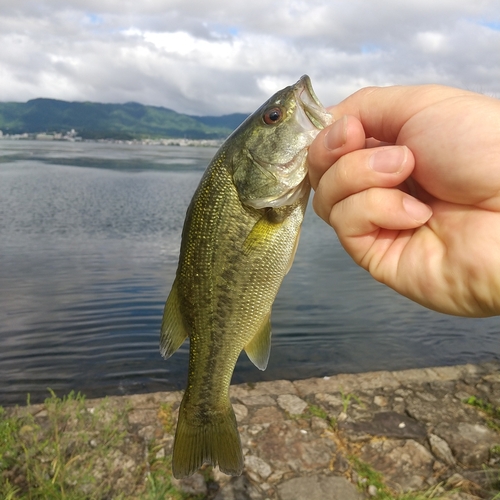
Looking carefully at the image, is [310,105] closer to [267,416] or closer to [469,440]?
[267,416]

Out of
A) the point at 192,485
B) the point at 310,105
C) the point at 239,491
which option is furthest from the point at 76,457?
the point at 310,105

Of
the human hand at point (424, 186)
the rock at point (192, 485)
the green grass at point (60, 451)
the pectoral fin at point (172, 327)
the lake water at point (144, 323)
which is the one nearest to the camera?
the human hand at point (424, 186)

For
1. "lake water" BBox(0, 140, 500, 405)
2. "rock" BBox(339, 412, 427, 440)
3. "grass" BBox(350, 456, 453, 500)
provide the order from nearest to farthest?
"grass" BBox(350, 456, 453, 500)
"rock" BBox(339, 412, 427, 440)
"lake water" BBox(0, 140, 500, 405)

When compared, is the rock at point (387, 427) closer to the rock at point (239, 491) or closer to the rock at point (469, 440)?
the rock at point (469, 440)

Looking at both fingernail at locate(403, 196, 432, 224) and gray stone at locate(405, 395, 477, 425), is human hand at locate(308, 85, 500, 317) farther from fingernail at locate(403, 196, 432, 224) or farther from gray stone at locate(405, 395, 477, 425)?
gray stone at locate(405, 395, 477, 425)

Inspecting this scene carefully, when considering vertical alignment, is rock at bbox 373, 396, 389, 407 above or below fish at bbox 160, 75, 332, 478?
→ below

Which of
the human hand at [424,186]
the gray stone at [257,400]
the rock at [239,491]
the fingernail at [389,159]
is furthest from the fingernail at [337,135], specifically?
the gray stone at [257,400]

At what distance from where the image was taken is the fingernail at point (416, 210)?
2521mm

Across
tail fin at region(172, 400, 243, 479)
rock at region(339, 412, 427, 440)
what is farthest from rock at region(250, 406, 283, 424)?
tail fin at region(172, 400, 243, 479)

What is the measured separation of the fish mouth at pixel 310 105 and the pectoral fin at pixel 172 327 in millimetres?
1330

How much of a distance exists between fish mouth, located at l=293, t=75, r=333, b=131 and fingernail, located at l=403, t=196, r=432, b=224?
2.19 feet

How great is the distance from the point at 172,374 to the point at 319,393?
311 cm

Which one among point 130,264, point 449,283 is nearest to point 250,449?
point 449,283

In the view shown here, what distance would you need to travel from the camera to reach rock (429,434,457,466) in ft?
16.4
